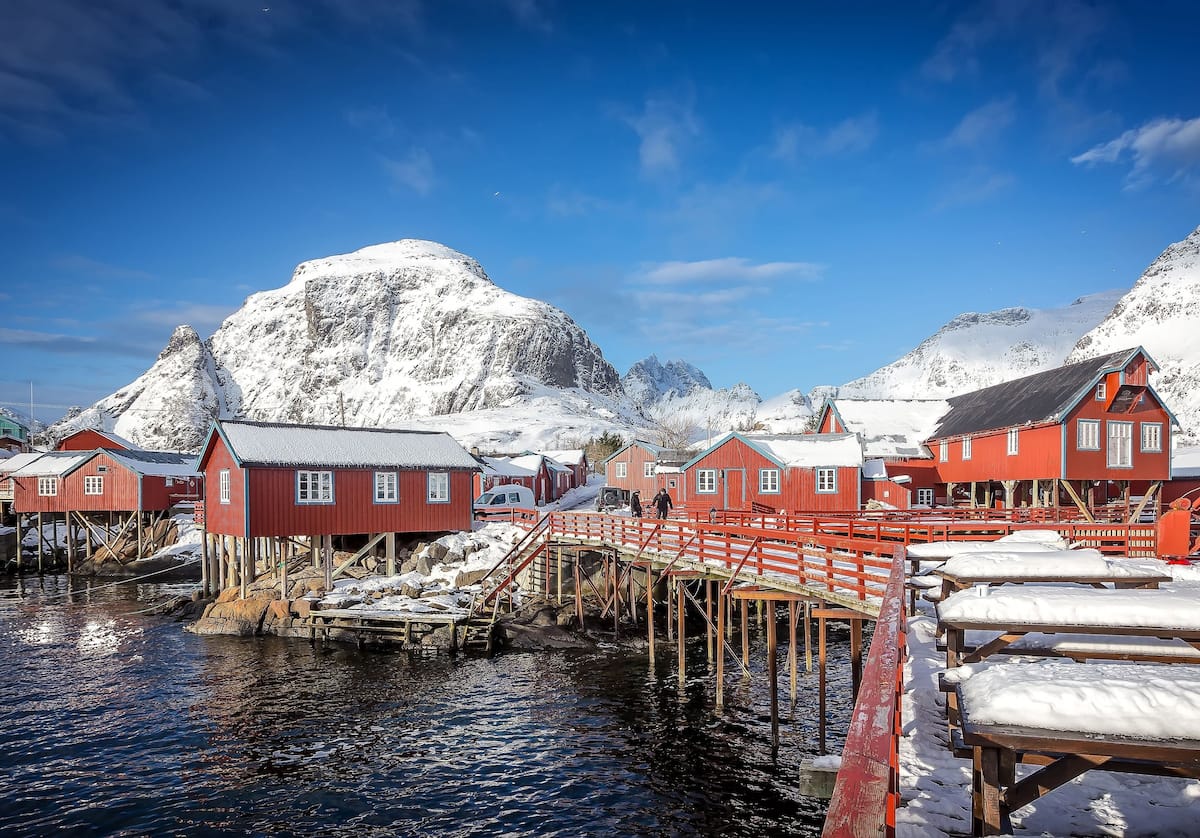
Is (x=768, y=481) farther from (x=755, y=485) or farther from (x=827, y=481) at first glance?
(x=827, y=481)

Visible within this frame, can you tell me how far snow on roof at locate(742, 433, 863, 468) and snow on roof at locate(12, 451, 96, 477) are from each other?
44.7 m

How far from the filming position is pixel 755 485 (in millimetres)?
41438

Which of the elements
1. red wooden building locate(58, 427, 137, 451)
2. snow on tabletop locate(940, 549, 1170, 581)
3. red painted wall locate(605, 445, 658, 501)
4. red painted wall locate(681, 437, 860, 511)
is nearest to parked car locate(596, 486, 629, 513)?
red painted wall locate(605, 445, 658, 501)

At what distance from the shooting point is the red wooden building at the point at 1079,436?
1501 inches

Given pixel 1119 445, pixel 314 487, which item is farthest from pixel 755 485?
pixel 314 487

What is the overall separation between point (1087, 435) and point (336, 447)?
35997 millimetres

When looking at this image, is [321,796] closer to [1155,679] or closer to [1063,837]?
[1063,837]

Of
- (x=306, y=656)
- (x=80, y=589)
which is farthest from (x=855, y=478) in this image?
(x=80, y=589)

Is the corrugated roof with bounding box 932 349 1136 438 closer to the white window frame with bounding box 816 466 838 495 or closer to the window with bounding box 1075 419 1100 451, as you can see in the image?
the window with bounding box 1075 419 1100 451

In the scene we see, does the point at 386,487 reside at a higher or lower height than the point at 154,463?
lower

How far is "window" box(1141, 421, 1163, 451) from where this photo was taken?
3978cm

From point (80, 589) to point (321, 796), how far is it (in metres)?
35.7

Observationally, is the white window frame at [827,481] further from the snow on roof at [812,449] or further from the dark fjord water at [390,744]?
the dark fjord water at [390,744]

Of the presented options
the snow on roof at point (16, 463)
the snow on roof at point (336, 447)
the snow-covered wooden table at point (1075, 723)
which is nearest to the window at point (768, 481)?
the snow on roof at point (336, 447)
